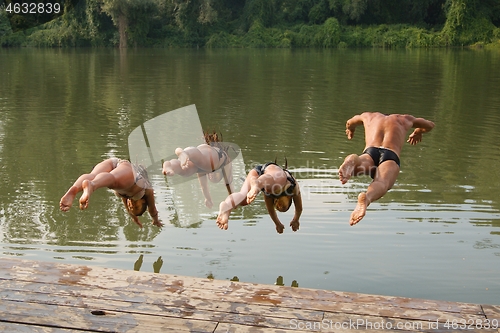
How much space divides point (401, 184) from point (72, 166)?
5.35m

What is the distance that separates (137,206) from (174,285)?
1146mm

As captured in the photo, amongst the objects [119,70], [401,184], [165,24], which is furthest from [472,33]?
[401,184]

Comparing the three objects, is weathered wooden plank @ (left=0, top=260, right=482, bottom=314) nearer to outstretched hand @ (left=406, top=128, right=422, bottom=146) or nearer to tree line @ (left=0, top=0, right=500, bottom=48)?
outstretched hand @ (left=406, top=128, right=422, bottom=146)

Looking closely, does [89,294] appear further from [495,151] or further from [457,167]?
[495,151]

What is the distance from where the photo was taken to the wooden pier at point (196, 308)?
437 centimetres

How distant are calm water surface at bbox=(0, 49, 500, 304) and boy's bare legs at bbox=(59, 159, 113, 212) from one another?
6.53 feet

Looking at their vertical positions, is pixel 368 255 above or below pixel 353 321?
below

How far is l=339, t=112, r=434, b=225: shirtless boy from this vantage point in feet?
16.0

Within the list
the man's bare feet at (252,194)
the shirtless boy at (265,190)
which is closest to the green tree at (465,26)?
the shirtless boy at (265,190)

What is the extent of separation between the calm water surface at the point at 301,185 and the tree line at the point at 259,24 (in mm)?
24788

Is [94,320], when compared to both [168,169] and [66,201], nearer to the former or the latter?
[66,201]

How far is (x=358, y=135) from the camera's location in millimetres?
14656

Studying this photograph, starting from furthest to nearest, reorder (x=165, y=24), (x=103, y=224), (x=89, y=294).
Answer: (x=165, y=24) < (x=103, y=224) < (x=89, y=294)

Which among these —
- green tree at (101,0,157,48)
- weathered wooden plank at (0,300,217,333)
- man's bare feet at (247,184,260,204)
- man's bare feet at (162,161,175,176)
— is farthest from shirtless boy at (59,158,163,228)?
green tree at (101,0,157,48)
